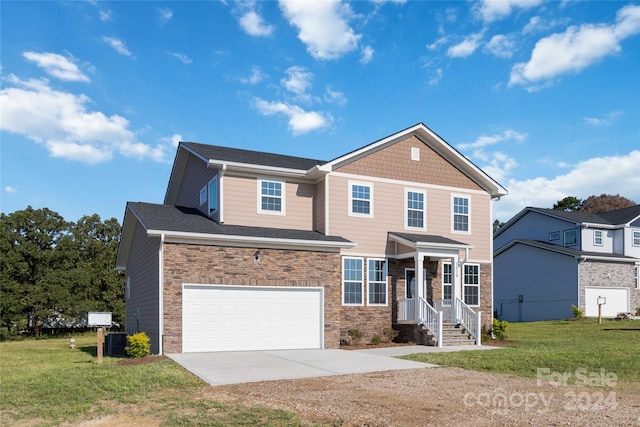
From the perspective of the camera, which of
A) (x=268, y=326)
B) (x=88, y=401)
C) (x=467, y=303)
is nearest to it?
(x=88, y=401)

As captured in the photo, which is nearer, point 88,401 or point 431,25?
point 88,401

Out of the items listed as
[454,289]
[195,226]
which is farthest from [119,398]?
[454,289]

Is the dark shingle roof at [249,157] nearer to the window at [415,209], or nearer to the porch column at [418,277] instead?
the window at [415,209]

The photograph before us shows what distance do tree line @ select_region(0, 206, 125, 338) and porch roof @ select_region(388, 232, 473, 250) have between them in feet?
61.9

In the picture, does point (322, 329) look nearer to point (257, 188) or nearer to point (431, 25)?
→ point (257, 188)

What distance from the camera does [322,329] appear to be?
1830 centimetres

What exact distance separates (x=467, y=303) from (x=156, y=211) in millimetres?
11777

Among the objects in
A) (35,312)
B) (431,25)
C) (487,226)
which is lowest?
(35,312)

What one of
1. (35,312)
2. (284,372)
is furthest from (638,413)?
(35,312)

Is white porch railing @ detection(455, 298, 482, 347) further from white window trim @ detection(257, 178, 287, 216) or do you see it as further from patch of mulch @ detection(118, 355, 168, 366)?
patch of mulch @ detection(118, 355, 168, 366)

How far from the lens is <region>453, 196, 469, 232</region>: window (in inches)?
876

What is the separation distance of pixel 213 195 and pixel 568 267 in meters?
24.2

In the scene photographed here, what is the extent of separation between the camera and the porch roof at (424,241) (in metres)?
19.6

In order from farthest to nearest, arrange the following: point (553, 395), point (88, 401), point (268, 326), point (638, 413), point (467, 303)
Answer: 1. point (467, 303)
2. point (268, 326)
3. point (553, 395)
4. point (88, 401)
5. point (638, 413)
